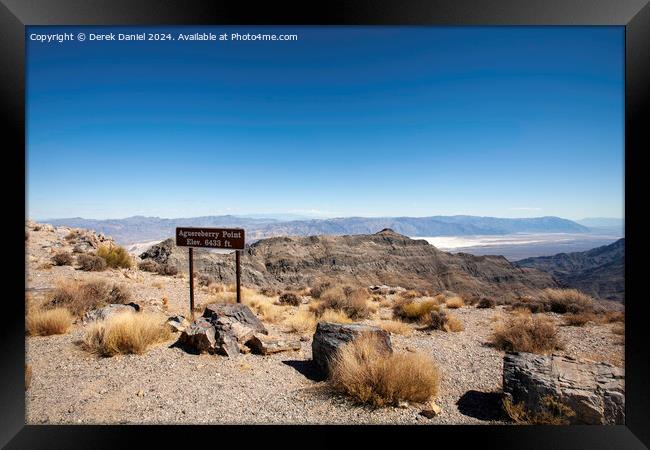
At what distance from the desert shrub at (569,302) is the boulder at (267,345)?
8383 millimetres

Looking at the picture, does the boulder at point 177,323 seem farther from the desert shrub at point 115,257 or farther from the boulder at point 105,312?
the desert shrub at point 115,257

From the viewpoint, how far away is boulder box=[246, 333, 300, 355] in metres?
5.44

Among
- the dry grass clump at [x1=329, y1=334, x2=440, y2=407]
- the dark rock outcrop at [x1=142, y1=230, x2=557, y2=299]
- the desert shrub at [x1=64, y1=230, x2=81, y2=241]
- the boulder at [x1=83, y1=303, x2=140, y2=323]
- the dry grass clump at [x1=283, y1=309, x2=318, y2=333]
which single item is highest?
the desert shrub at [x1=64, y1=230, x2=81, y2=241]

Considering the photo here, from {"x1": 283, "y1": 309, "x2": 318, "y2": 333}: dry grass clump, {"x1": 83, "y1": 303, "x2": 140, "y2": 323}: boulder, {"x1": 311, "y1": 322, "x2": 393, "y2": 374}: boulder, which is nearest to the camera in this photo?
{"x1": 311, "y1": 322, "x2": 393, "y2": 374}: boulder

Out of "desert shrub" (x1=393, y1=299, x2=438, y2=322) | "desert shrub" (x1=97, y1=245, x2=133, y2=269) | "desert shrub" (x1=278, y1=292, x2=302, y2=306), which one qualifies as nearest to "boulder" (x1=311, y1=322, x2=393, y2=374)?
"desert shrub" (x1=393, y1=299, x2=438, y2=322)

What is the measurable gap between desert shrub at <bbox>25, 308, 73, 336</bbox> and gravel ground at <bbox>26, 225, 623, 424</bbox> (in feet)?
0.60

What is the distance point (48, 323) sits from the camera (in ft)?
19.0

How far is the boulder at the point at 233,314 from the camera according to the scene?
5.69 meters

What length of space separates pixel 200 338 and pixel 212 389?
120 centimetres

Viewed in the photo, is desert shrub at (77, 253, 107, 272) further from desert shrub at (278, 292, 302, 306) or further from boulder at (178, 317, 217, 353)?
boulder at (178, 317, 217, 353)

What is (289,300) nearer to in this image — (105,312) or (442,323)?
(442,323)

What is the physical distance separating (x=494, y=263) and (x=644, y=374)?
37.7m

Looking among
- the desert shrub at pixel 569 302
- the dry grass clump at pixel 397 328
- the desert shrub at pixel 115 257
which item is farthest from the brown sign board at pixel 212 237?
the desert shrub at pixel 569 302

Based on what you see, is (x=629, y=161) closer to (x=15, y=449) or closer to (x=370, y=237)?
(x=15, y=449)
